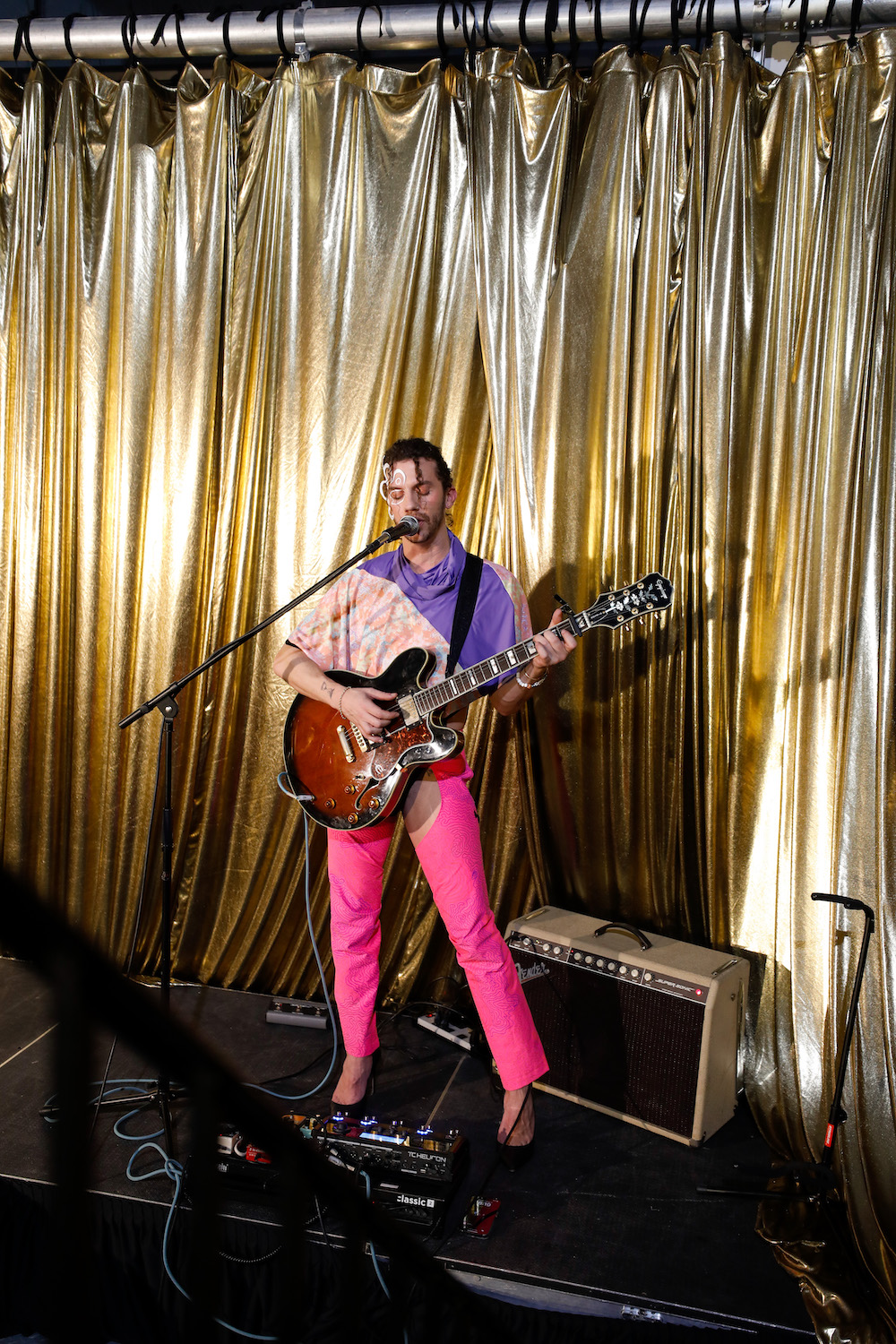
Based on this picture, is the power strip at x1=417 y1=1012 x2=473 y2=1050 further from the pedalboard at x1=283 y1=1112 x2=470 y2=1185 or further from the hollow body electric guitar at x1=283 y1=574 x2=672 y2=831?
the hollow body electric guitar at x1=283 y1=574 x2=672 y2=831

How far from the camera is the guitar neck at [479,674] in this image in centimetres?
250

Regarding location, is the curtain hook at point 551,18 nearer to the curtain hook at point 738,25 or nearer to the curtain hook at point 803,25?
the curtain hook at point 738,25

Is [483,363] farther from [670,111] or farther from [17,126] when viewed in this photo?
A: [17,126]

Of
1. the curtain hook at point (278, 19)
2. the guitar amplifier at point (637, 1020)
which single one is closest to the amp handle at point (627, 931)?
the guitar amplifier at point (637, 1020)

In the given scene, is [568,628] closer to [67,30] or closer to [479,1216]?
[479,1216]

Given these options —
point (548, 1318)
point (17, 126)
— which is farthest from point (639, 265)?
point (548, 1318)

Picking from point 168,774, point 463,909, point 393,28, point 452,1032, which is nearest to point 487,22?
point 393,28

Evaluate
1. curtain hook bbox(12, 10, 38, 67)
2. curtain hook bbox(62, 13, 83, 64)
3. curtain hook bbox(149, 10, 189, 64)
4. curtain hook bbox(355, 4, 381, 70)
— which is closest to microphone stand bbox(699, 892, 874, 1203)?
curtain hook bbox(355, 4, 381, 70)

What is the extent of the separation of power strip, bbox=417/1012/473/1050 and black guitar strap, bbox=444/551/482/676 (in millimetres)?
1238

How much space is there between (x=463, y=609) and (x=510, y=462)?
0.72 m

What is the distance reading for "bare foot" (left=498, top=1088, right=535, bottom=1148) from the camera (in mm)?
2574

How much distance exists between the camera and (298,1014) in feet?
10.7

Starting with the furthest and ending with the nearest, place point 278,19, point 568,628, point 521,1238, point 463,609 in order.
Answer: point 278,19 < point 463,609 < point 568,628 < point 521,1238

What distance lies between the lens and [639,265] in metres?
2.99
